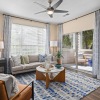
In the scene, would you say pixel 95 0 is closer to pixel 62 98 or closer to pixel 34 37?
pixel 62 98

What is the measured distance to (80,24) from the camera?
4922mm

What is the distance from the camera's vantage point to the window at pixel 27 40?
514 centimetres

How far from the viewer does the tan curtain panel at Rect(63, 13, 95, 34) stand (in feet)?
14.4

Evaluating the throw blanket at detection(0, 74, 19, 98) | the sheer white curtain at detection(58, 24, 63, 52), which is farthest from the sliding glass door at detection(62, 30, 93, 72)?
the throw blanket at detection(0, 74, 19, 98)

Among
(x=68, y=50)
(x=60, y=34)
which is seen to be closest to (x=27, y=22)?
(x=60, y=34)

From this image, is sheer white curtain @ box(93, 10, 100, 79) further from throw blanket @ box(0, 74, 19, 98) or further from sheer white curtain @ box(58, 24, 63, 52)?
throw blanket @ box(0, 74, 19, 98)

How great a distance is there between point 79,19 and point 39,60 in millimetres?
2955

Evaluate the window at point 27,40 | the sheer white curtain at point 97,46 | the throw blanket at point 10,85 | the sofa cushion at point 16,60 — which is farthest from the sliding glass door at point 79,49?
the throw blanket at point 10,85

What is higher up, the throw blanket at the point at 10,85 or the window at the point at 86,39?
the window at the point at 86,39

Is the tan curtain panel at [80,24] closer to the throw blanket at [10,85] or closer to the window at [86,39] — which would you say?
the window at [86,39]

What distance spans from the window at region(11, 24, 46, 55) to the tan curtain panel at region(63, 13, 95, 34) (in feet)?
4.65

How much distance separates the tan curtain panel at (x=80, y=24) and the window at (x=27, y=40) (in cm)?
142

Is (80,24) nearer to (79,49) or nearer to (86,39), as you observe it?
(86,39)

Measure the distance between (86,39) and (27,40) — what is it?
10.4ft
